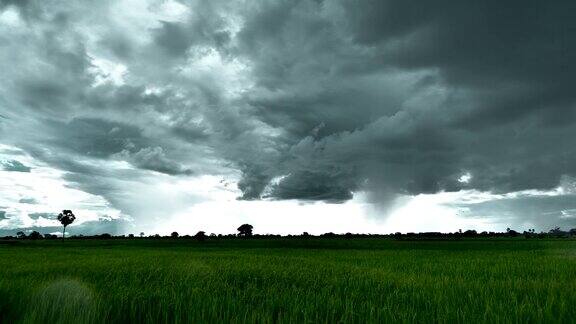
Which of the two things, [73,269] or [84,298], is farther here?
[73,269]

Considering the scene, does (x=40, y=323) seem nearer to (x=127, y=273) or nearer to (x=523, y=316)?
(x=523, y=316)

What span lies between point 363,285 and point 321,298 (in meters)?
2.83

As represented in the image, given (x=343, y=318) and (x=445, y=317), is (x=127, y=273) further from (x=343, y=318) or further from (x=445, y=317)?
(x=445, y=317)

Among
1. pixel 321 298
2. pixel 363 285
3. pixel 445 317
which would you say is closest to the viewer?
pixel 445 317

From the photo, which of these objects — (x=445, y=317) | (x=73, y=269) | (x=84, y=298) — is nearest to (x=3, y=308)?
(x=84, y=298)

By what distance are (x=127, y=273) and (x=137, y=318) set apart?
7.25m

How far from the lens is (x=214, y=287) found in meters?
8.16

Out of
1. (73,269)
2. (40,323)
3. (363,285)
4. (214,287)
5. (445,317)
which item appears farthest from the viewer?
(73,269)

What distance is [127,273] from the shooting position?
11.7 meters

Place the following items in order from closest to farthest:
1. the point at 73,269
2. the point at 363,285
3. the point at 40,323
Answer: the point at 40,323 → the point at 363,285 → the point at 73,269

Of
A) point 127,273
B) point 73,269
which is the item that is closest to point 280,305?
point 127,273

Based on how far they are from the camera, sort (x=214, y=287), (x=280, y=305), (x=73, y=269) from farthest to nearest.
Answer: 1. (x=73, y=269)
2. (x=214, y=287)
3. (x=280, y=305)

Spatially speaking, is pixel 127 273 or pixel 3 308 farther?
pixel 127 273

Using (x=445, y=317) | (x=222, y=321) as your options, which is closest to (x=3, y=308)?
(x=222, y=321)
